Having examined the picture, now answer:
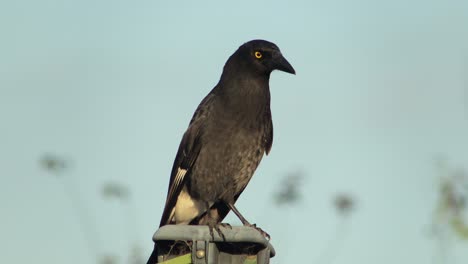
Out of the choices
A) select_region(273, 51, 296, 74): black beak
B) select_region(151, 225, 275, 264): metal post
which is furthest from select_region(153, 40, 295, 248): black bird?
select_region(151, 225, 275, 264): metal post

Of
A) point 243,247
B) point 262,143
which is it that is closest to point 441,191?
point 262,143

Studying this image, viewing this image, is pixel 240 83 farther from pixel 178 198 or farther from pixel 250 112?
pixel 178 198

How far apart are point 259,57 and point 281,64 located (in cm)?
25

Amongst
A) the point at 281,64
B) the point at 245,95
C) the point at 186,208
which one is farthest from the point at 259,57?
the point at 186,208

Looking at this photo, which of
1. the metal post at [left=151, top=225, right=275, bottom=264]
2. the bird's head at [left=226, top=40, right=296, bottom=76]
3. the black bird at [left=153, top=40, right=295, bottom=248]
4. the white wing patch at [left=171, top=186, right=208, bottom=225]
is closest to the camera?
the metal post at [left=151, top=225, right=275, bottom=264]

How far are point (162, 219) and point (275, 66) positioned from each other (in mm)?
1551

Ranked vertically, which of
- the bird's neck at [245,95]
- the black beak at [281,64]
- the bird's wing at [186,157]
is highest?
the black beak at [281,64]

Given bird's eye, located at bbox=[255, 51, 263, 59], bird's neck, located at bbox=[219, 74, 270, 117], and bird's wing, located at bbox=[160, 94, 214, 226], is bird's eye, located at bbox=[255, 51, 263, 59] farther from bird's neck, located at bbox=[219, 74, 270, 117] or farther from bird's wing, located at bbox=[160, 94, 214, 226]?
bird's wing, located at bbox=[160, 94, 214, 226]

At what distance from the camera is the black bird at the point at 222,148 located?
277 inches

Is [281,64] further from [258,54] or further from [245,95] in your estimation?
[245,95]

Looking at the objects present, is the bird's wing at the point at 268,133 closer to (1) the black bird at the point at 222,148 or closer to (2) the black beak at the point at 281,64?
(1) the black bird at the point at 222,148

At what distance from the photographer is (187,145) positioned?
23.5 feet

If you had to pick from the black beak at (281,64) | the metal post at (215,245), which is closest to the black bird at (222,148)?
the black beak at (281,64)

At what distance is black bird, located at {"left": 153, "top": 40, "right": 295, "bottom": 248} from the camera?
23.1 ft
